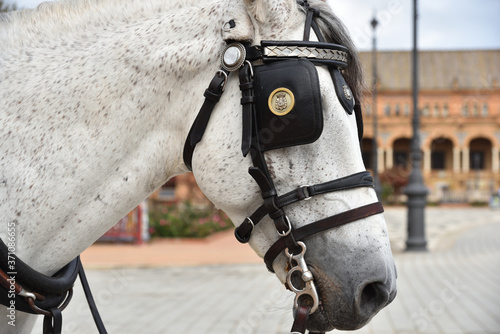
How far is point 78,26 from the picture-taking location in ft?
5.04

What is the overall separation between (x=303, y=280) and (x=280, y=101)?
51 centimetres

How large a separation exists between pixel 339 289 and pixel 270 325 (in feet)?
14.6

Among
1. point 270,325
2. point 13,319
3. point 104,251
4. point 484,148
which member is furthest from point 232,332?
point 484,148

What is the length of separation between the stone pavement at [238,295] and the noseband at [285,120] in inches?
10.2

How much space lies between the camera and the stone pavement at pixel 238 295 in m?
5.34

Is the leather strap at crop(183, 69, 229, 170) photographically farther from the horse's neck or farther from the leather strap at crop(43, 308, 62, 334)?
the leather strap at crop(43, 308, 62, 334)

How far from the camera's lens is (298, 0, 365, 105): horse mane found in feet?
4.87

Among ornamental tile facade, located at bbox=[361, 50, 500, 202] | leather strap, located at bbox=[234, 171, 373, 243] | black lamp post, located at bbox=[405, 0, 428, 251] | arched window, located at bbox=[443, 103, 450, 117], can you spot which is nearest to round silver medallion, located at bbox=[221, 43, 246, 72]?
leather strap, located at bbox=[234, 171, 373, 243]

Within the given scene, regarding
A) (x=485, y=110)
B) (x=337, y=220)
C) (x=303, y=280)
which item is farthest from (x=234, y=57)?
(x=485, y=110)

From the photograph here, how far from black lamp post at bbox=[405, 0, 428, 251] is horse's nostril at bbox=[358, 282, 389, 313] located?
35.0 feet

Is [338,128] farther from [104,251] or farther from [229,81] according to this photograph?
[104,251]

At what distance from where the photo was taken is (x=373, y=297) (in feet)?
4.36

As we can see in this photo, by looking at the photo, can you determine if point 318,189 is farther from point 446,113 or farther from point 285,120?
point 446,113

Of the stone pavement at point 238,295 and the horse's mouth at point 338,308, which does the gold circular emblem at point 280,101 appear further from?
the stone pavement at point 238,295
